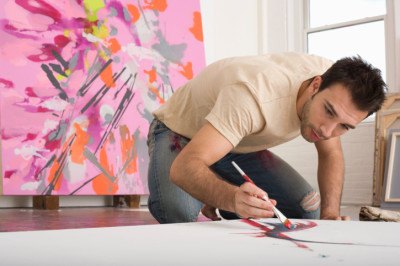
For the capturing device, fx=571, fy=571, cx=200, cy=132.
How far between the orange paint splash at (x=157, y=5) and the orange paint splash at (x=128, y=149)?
3.01 ft

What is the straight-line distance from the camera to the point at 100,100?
12.4 ft

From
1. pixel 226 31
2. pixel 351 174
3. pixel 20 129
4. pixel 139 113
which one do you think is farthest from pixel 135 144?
pixel 351 174

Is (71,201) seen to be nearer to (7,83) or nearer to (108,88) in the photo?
(108,88)

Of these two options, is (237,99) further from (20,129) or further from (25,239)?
(20,129)

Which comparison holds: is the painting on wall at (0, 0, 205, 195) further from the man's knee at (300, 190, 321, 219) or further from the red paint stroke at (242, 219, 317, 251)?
the red paint stroke at (242, 219, 317, 251)

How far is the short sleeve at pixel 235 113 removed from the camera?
1538 millimetres

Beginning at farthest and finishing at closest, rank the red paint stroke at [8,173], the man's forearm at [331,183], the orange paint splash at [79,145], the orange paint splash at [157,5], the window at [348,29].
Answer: the window at [348,29] → the orange paint splash at [157,5] → the orange paint splash at [79,145] → the red paint stroke at [8,173] → the man's forearm at [331,183]

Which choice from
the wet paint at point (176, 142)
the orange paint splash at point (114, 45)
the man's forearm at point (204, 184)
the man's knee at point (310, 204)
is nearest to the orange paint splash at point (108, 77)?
the orange paint splash at point (114, 45)

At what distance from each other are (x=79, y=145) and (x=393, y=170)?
2288mm

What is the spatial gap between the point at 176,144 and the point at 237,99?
525mm

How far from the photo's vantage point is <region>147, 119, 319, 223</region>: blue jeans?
6.68 ft

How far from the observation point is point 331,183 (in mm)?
2047

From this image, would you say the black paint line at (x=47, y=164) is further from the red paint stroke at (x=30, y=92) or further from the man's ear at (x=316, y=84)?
the man's ear at (x=316, y=84)

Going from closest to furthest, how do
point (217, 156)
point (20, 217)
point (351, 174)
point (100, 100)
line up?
point (217, 156)
point (20, 217)
point (100, 100)
point (351, 174)
